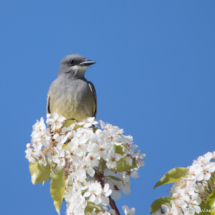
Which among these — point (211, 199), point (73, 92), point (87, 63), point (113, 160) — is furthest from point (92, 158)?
point (87, 63)

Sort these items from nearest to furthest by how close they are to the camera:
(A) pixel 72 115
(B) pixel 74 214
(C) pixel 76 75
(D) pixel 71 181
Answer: (B) pixel 74 214
(D) pixel 71 181
(A) pixel 72 115
(C) pixel 76 75

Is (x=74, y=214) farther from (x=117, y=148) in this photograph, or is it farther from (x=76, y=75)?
(x=76, y=75)

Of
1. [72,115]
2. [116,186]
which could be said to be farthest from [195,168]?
[72,115]

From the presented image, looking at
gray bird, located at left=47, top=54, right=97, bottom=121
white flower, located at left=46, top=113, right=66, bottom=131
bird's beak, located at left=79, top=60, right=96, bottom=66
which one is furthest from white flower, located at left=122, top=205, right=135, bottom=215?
bird's beak, located at left=79, top=60, right=96, bottom=66

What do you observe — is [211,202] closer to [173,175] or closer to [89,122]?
[173,175]

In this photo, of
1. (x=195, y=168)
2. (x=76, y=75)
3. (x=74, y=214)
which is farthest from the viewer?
(x=76, y=75)

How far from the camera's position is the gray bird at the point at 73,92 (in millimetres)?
5547

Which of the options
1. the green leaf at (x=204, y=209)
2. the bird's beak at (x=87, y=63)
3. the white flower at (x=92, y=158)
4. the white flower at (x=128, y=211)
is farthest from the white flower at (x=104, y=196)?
the bird's beak at (x=87, y=63)

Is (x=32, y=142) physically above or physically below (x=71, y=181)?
above

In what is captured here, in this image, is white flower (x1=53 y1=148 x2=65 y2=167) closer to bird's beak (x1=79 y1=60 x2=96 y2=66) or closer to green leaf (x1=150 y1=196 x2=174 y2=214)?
green leaf (x1=150 y1=196 x2=174 y2=214)

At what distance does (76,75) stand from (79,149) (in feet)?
11.3

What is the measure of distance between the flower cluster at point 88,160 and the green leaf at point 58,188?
0.09 metres

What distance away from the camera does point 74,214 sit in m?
2.58

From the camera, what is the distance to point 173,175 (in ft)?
8.71
